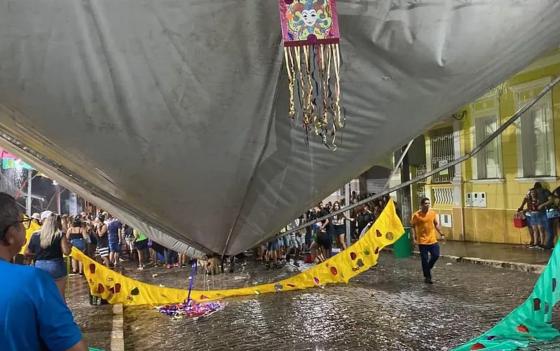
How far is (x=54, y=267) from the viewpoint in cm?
677

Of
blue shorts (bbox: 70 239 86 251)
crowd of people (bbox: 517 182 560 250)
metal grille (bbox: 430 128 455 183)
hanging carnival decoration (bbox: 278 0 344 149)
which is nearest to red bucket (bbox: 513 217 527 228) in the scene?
crowd of people (bbox: 517 182 560 250)

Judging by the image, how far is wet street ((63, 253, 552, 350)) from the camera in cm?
647

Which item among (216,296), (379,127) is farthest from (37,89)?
(216,296)

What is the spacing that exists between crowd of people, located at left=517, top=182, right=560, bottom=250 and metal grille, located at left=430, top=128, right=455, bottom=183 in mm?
4444

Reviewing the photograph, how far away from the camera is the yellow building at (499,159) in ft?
45.1

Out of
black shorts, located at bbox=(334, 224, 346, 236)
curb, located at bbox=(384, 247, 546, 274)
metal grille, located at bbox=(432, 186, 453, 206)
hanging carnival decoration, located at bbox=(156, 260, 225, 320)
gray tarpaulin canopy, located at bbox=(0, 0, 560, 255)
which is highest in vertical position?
gray tarpaulin canopy, located at bbox=(0, 0, 560, 255)

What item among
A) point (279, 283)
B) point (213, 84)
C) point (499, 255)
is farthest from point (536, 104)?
point (213, 84)

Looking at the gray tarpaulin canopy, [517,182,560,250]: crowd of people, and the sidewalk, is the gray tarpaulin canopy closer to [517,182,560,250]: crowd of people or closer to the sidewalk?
the sidewalk

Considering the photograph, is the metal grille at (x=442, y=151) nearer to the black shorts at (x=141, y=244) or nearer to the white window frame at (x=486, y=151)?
the white window frame at (x=486, y=151)

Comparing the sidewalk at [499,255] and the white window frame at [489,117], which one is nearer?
the sidewalk at [499,255]

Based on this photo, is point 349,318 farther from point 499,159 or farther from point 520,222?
point 499,159

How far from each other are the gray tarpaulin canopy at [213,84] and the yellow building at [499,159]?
11819mm

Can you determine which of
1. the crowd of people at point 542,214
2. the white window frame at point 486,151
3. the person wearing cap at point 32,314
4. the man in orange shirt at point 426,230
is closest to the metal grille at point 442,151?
the white window frame at point 486,151

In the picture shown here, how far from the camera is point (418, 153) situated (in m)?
20.3
